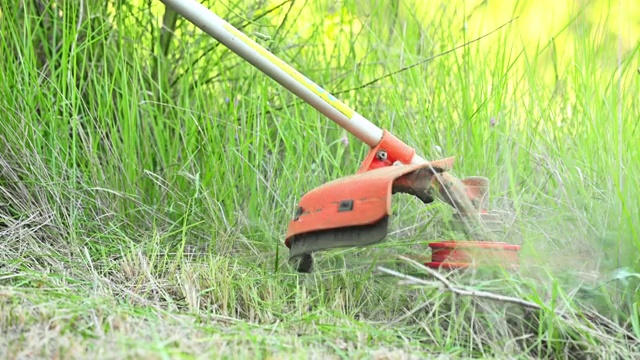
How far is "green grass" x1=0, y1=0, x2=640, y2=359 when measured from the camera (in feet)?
5.19

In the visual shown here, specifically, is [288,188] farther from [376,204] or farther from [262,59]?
[376,204]

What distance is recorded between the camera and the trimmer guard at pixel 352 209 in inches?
62.7

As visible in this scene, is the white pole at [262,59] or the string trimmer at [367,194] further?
the white pole at [262,59]

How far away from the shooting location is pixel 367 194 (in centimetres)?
162

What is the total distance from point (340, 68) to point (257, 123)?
385 mm

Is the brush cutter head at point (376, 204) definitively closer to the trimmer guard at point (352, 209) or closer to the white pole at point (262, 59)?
the trimmer guard at point (352, 209)

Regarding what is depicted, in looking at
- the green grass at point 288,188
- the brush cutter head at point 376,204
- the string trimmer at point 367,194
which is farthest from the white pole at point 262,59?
the green grass at point 288,188

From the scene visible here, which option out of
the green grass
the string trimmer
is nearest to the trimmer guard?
the string trimmer

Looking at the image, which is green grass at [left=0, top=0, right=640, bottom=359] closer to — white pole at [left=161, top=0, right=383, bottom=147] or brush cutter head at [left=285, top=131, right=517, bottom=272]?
brush cutter head at [left=285, top=131, right=517, bottom=272]

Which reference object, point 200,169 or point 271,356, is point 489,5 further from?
point 271,356

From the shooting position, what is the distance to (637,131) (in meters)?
2.06

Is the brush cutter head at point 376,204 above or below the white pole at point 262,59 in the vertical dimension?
below

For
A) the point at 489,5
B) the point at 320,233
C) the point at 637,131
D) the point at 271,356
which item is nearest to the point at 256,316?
the point at 320,233

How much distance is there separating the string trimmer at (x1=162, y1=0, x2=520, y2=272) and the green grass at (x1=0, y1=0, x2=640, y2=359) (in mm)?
68
